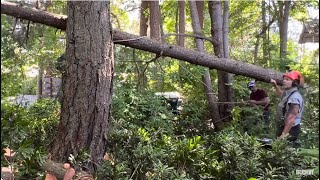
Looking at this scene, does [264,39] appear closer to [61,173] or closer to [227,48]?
[227,48]

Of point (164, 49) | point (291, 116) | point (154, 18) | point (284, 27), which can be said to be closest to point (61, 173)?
point (164, 49)

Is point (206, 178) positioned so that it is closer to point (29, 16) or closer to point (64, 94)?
point (64, 94)

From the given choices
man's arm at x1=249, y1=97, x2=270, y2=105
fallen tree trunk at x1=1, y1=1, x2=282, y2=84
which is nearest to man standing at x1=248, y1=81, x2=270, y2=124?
man's arm at x1=249, y1=97, x2=270, y2=105

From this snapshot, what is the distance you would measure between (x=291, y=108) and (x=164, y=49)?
1798mm

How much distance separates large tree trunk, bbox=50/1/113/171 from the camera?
3.88 meters

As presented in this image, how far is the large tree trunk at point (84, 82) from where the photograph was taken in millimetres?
3879

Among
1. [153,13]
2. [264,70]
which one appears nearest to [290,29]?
[153,13]

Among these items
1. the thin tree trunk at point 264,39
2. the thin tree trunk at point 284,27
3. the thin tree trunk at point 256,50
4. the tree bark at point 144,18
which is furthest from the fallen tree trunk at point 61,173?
the tree bark at point 144,18

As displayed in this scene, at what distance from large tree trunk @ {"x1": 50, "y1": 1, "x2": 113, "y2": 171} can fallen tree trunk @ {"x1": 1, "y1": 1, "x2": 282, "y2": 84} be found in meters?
0.61

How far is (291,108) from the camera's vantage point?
14.8ft

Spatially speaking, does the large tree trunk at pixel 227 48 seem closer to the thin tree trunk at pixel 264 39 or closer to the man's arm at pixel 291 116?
the thin tree trunk at pixel 264 39

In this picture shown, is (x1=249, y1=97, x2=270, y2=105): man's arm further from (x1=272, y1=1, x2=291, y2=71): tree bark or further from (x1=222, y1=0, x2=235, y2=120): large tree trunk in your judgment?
(x1=272, y1=1, x2=291, y2=71): tree bark

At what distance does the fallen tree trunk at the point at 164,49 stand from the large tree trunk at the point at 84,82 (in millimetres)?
612

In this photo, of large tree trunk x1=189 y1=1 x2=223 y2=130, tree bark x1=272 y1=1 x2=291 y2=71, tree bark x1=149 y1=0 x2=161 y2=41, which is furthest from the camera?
tree bark x1=149 y1=0 x2=161 y2=41
